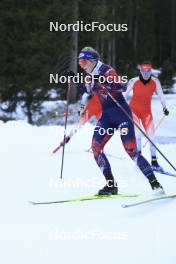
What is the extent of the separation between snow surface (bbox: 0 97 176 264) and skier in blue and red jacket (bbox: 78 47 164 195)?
453 mm

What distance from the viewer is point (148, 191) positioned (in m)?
6.77

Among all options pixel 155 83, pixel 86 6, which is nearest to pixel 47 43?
A: pixel 86 6

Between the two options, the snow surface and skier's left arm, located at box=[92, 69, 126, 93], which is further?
skier's left arm, located at box=[92, 69, 126, 93]

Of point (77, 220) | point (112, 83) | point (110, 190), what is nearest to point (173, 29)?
point (110, 190)

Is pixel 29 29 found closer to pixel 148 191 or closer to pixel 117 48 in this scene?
pixel 148 191

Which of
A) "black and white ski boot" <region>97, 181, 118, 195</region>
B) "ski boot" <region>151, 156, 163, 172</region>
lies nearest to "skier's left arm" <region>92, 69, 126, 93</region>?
"black and white ski boot" <region>97, 181, 118, 195</region>

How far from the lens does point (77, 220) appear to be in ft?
17.8

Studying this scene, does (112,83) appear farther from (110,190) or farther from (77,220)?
(77,220)

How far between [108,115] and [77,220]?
1.38m

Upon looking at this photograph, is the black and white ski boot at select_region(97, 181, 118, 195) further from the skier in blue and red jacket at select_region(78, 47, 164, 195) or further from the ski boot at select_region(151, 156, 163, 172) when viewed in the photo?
the ski boot at select_region(151, 156, 163, 172)

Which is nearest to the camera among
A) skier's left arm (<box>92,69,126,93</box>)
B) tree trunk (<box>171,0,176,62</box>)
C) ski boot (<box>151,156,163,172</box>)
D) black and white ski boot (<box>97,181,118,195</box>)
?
skier's left arm (<box>92,69,126,93</box>)

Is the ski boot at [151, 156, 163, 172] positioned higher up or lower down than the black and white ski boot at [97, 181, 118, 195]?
higher up

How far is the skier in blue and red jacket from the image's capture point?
232 inches

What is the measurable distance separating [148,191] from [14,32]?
1545cm
